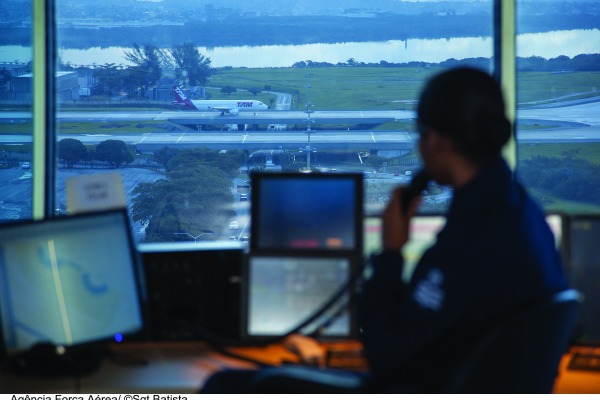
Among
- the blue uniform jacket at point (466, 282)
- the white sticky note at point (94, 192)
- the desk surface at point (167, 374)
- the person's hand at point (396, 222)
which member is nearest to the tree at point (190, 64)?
the white sticky note at point (94, 192)

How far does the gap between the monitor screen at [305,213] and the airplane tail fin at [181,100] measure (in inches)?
89.4

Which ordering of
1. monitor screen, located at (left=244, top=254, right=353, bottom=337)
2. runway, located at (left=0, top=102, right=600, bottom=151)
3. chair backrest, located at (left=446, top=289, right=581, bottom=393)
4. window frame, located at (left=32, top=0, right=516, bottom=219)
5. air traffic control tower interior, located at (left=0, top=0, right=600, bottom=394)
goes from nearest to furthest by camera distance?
chair backrest, located at (left=446, top=289, right=581, bottom=393)
air traffic control tower interior, located at (left=0, top=0, right=600, bottom=394)
monitor screen, located at (left=244, top=254, right=353, bottom=337)
window frame, located at (left=32, top=0, right=516, bottom=219)
runway, located at (left=0, top=102, right=600, bottom=151)

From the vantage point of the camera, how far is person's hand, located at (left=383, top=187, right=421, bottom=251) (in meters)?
1.79

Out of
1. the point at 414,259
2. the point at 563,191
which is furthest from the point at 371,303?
the point at 563,191

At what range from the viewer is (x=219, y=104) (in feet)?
14.8

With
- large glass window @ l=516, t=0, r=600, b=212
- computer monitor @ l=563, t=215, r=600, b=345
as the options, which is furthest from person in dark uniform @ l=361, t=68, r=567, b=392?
large glass window @ l=516, t=0, r=600, b=212

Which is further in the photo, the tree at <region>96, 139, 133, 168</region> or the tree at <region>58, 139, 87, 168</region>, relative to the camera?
the tree at <region>96, 139, 133, 168</region>

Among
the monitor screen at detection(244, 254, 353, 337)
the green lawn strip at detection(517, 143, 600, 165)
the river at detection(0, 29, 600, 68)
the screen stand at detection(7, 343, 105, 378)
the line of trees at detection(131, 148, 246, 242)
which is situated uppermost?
the river at detection(0, 29, 600, 68)

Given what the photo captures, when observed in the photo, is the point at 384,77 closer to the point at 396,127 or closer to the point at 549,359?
the point at 396,127

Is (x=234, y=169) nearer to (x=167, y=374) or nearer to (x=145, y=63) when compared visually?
(x=145, y=63)

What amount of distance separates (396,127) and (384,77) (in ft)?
1.09

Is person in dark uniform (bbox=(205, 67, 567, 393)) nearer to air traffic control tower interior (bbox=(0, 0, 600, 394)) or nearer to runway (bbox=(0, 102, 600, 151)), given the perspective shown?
air traffic control tower interior (bbox=(0, 0, 600, 394))

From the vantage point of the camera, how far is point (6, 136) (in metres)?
3.90

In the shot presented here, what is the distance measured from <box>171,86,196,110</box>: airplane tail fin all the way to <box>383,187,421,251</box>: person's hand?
9.17 feet
